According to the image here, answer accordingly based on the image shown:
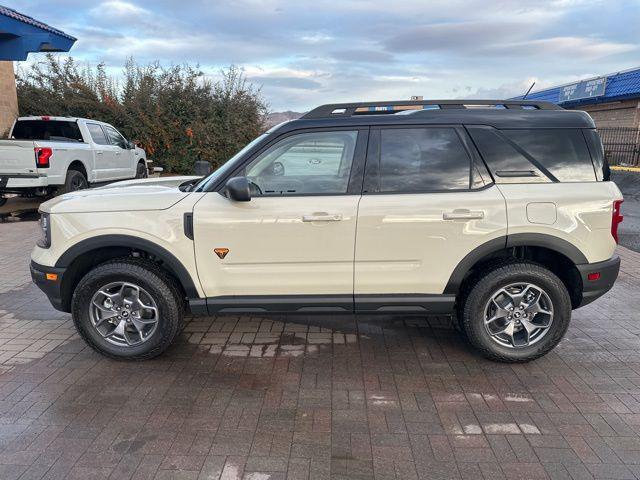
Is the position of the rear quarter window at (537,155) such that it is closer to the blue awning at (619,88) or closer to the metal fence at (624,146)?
the metal fence at (624,146)

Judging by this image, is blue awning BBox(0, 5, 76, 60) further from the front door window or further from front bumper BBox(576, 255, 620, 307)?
front bumper BBox(576, 255, 620, 307)

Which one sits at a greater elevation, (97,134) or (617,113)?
(617,113)

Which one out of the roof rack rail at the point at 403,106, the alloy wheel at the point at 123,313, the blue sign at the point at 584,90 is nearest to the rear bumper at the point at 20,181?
the alloy wheel at the point at 123,313

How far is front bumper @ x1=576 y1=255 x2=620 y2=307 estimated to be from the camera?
381cm

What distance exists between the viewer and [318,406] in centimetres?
334

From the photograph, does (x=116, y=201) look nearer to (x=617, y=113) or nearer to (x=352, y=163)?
(x=352, y=163)

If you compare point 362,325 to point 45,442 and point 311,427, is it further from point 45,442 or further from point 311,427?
point 45,442

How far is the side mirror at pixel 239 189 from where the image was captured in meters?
3.57

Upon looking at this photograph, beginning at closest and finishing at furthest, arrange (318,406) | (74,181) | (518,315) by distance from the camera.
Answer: (318,406), (518,315), (74,181)

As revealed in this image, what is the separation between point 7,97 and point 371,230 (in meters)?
15.8

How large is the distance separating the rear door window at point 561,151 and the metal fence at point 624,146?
18.8 m

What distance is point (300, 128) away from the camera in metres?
3.85

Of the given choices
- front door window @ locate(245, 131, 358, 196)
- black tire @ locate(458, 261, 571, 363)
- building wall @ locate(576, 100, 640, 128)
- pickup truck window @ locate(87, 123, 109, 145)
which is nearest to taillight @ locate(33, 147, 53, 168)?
pickup truck window @ locate(87, 123, 109, 145)

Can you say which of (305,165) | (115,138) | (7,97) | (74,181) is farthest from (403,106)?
(7,97)
